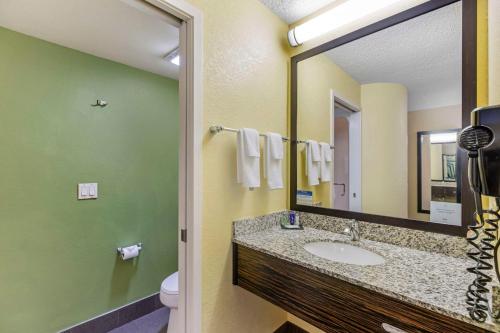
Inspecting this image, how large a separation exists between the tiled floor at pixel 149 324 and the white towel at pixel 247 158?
5.09 feet

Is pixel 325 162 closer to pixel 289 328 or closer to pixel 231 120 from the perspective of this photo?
pixel 231 120

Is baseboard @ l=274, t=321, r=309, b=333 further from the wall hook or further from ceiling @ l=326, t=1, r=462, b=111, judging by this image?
the wall hook

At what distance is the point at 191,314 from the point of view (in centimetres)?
115

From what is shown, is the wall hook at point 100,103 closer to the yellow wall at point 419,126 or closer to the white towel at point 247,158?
the white towel at point 247,158

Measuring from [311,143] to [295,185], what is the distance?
0.33 m

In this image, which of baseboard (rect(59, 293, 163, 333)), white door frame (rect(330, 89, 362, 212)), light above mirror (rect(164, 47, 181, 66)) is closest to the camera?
white door frame (rect(330, 89, 362, 212))

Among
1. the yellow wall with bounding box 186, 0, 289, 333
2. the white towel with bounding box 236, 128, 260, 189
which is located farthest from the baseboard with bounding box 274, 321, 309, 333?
the white towel with bounding box 236, 128, 260, 189

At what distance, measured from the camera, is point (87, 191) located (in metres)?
1.84

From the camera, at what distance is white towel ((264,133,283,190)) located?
56.1 inches

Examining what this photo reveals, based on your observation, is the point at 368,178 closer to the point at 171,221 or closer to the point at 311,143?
the point at 311,143

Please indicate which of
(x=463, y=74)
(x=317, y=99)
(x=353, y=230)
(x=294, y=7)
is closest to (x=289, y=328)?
(x=353, y=230)

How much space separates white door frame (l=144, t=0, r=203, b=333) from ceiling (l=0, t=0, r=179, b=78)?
4.8 inches

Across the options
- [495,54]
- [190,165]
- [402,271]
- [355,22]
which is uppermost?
[355,22]

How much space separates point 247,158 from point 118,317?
184cm
